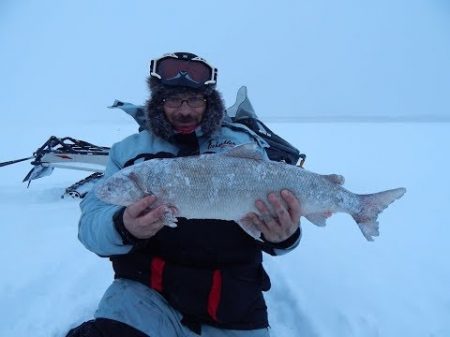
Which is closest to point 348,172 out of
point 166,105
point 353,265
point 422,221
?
point 422,221

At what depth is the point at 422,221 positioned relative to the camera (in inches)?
276

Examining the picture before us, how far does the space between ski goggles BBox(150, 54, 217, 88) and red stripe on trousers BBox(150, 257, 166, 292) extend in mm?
1551

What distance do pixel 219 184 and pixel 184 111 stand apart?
34.9 inches

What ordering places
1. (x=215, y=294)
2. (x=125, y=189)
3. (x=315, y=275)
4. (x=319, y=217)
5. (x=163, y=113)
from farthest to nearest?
1. (x=315, y=275)
2. (x=163, y=113)
3. (x=319, y=217)
4. (x=215, y=294)
5. (x=125, y=189)

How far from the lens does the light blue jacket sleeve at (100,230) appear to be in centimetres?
296

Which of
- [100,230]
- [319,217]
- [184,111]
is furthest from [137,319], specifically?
[184,111]

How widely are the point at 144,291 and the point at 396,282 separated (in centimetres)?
321

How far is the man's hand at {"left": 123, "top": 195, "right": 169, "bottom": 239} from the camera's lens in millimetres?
2771

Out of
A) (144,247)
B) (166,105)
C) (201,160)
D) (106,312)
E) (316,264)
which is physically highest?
(166,105)

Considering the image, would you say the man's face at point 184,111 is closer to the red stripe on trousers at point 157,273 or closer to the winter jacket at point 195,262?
the winter jacket at point 195,262

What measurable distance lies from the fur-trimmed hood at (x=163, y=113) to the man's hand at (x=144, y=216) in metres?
0.81

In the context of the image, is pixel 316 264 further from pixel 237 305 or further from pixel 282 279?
pixel 237 305

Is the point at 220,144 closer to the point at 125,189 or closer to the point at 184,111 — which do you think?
the point at 184,111

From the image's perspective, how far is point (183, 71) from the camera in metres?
3.60
